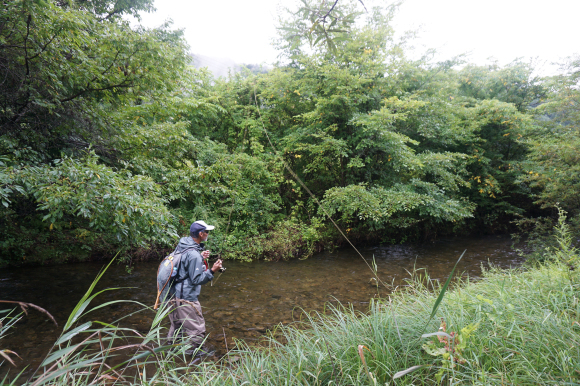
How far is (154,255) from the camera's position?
31.9 feet

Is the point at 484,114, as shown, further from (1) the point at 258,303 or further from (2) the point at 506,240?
(1) the point at 258,303

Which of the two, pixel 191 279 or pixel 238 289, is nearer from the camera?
pixel 191 279

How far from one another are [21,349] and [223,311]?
3.13 metres

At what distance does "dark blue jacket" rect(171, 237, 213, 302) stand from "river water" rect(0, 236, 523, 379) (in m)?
1.13

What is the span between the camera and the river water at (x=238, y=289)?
5156mm

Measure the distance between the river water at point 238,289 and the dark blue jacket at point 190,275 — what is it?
3.72 ft

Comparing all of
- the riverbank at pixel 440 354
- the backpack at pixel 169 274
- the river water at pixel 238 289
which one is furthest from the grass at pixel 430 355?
the river water at pixel 238 289

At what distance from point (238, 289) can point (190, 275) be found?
4.04 metres

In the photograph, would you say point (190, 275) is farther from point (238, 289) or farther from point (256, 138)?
point (256, 138)

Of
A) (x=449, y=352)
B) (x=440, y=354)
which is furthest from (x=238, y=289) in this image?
(x=449, y=352)


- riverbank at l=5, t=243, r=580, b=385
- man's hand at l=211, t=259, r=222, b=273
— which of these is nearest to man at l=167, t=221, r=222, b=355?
man's hand at l=211, t=259, r=222, b=273

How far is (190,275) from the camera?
11.9 ft

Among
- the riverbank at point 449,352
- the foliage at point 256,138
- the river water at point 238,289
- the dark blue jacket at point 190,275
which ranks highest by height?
the foliage at point 256,138

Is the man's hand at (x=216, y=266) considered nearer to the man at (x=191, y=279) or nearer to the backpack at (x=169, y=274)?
the man at (x=191, y=279)
